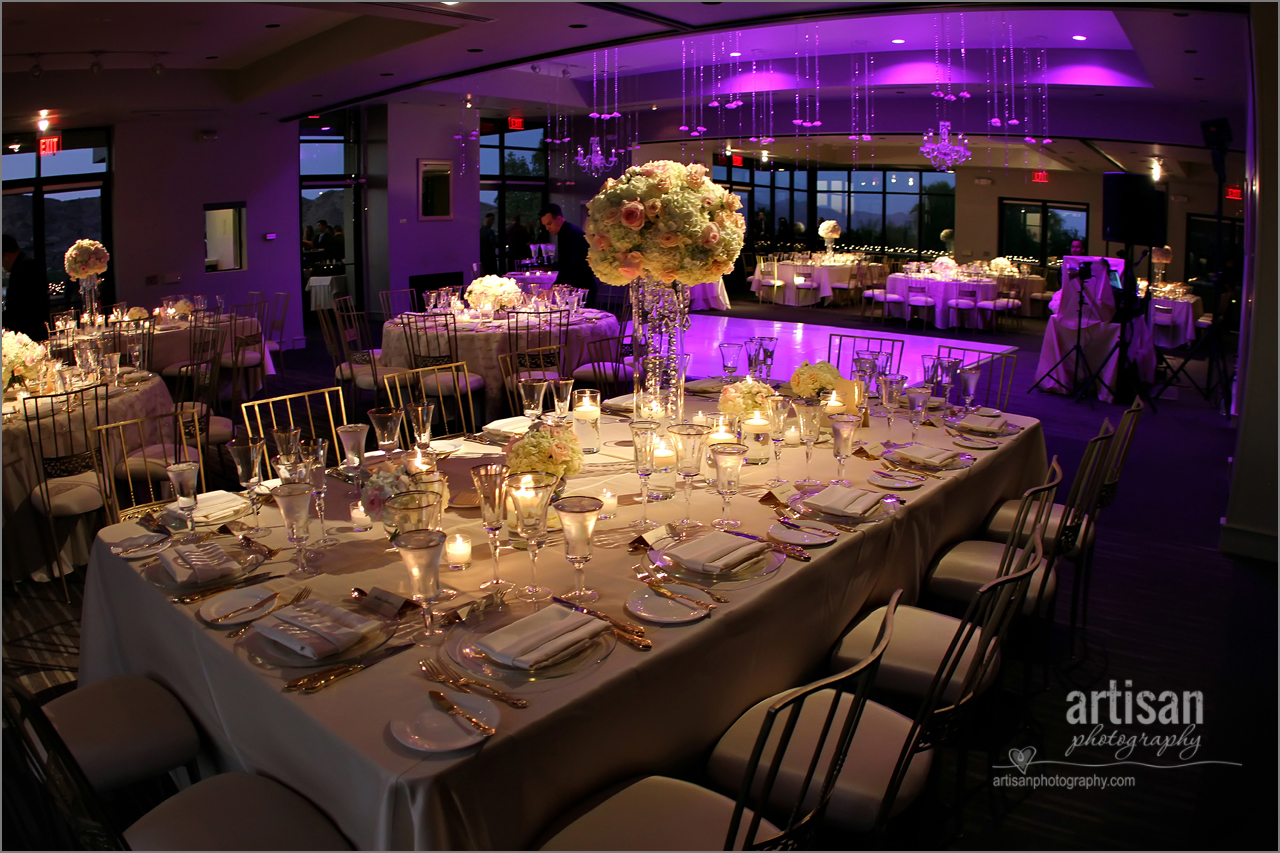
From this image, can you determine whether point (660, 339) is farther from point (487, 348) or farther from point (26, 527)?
point (487, 348)

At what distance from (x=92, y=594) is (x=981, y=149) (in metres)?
17.1

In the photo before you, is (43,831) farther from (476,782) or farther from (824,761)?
(824,761)

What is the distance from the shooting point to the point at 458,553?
8.08ft

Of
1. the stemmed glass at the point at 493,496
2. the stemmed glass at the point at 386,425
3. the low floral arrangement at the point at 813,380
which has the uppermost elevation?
the low floral arrangement at the point at 813,380

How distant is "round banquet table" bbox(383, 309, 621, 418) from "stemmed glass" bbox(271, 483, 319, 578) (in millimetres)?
4612

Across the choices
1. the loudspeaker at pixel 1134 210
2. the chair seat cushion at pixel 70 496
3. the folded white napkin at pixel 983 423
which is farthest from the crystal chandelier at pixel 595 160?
the folded white napkin at pixel 983 423

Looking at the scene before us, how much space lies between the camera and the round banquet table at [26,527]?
14.0 feet

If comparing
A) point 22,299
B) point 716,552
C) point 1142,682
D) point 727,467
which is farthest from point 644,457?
point 22,299

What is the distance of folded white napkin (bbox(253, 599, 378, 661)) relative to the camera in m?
1.92

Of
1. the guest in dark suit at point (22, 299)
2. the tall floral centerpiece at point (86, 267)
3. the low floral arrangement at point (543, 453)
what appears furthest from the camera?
the guest in dark suit at point (22, 299)

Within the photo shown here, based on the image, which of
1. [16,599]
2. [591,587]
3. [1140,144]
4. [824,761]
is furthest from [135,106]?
[1140,144]

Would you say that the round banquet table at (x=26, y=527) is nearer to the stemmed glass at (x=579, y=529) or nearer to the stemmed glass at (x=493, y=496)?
the stemmed glass at (x=493, y=496)

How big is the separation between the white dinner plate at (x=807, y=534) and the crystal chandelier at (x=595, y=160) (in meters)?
13.0

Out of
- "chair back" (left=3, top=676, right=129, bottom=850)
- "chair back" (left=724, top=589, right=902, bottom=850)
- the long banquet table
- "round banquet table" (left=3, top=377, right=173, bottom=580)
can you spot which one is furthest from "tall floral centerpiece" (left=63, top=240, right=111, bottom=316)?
"chair back" (left=724, top=589, right=902, bottom=850)
